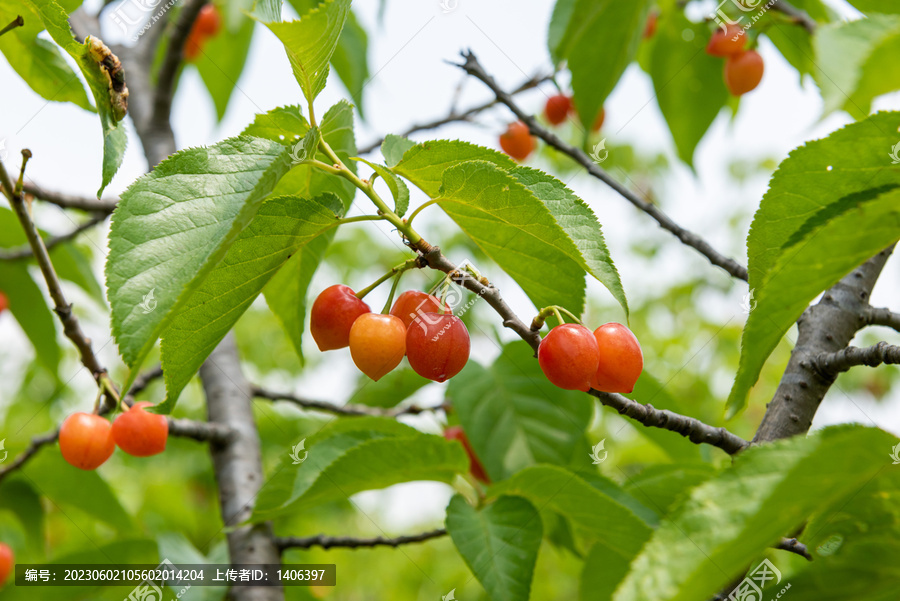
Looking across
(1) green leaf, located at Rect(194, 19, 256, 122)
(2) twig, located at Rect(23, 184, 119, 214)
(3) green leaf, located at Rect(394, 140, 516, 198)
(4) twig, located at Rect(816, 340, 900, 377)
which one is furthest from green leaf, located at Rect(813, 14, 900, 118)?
(1) green leaf, located at Rect(194, 19, 256, 122)

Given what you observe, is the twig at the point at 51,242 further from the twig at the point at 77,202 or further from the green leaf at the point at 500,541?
the green leaf at the point at 500,541

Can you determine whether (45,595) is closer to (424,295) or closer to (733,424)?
(424,295)

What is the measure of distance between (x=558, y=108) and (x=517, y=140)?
1.68 ft

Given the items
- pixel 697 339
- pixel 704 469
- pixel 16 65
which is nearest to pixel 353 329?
pixel 704 469

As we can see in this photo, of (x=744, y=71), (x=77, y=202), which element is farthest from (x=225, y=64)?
(x=744, y=71)

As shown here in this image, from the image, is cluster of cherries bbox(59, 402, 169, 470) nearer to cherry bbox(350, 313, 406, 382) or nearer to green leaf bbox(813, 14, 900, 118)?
cherry bbox(350, 313, 406, 382)

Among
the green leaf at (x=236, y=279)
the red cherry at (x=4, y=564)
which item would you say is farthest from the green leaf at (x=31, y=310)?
the green leaf at (x=236, y=279)

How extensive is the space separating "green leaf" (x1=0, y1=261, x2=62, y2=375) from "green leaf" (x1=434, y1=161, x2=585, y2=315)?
206 centimetres

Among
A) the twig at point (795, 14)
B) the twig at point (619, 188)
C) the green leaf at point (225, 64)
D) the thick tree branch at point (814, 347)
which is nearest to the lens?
the thick tree branch at point (814, 347)

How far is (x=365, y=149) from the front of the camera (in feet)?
8.07

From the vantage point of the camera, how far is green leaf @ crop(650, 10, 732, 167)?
96.9 inches

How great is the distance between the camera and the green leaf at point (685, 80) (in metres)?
2.46

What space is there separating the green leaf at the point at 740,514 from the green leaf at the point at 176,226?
1.96 ft

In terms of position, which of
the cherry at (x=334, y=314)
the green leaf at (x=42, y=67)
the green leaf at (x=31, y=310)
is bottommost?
the green leaf at (x=31, y=310)
